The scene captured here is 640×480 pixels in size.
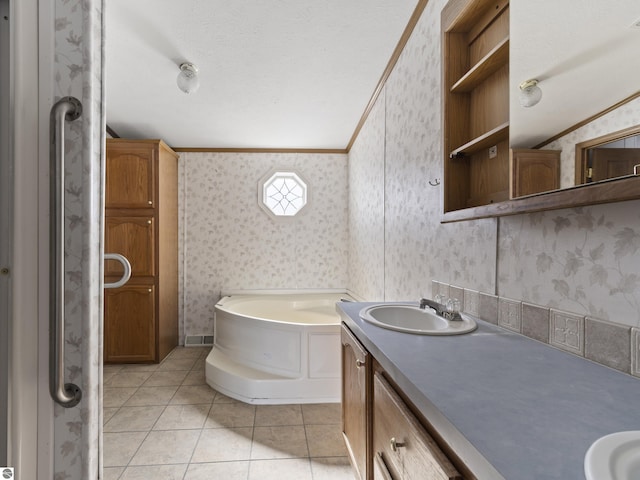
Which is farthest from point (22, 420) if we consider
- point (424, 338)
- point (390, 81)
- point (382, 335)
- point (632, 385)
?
point (390, 81)

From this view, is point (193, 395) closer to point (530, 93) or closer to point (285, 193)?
point (285, 193)

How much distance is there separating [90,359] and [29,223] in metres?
0.33

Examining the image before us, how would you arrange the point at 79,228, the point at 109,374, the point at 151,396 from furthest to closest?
the point at 109,374
the point at 151,396
the point at 79,228

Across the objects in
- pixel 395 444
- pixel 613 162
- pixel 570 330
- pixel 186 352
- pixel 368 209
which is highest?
pixel 368 209

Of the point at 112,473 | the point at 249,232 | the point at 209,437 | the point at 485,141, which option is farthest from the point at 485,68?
the point at 249,232

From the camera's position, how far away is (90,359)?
2.41 ft

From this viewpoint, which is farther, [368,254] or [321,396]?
[368,254]

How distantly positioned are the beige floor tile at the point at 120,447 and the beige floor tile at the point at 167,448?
0.04 m

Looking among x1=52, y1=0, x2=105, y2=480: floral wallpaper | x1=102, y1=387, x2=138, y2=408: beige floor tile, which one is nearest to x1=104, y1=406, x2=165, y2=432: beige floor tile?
x1=102, y1=387, x2=138, y2=408: beige floor tile

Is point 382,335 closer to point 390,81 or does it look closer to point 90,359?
point 90,359

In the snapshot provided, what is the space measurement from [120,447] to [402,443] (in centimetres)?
196

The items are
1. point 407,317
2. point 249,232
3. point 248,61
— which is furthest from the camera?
point 249,232

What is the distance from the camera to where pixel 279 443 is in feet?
6.43

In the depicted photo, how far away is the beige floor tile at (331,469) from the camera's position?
66.7 inches
